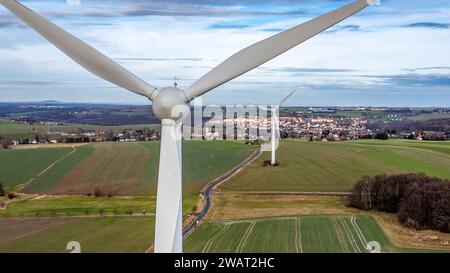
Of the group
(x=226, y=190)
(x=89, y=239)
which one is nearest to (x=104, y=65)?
(x=89, y=239)

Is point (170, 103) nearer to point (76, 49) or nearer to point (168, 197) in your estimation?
point (168, 197)

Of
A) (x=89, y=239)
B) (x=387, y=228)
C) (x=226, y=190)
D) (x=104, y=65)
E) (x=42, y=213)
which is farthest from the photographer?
(x=226, y=190)

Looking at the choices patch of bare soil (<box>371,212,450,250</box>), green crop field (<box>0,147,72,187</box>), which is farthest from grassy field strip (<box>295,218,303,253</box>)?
green crop field (<box>0,147,72,187</box>)

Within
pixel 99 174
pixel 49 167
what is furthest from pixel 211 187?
pixel 49 167

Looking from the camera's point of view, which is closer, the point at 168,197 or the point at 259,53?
the point at 168,197

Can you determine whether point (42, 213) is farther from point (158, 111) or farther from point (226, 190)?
point (158, 111)

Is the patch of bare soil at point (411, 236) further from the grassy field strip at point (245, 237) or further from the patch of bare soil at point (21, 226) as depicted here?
the patch of bare soil at point (21, 226)
